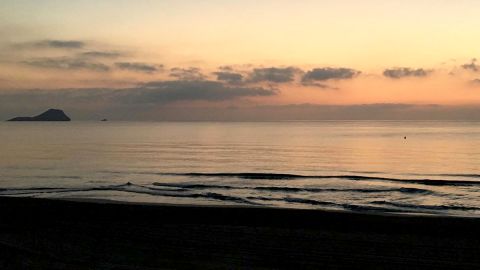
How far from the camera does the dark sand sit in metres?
8.53

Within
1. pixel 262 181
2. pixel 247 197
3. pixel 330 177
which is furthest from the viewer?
pixel 330 177

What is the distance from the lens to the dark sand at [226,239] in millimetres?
8531

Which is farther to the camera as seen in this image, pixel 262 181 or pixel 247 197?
pixel 262 181

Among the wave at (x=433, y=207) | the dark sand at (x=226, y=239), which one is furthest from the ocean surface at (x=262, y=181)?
the dark sand at (x=226, y=239)

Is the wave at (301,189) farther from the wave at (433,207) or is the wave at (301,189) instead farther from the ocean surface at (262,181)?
the wave at (433,207)

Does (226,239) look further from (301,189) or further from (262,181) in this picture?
(262,181)

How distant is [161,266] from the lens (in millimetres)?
8148

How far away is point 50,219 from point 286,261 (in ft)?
23.3

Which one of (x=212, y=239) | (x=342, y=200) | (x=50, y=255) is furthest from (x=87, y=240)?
(x=342, y=200)

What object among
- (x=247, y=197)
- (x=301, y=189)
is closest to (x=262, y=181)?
(x=301, y=189)

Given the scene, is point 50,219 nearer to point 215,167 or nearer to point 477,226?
point 477,226

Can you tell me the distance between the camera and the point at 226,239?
408 inches

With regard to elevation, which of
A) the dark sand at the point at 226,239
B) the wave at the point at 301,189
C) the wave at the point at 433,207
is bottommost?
the wave at the point at 301,189

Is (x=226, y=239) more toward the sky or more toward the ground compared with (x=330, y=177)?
more toward the sky
